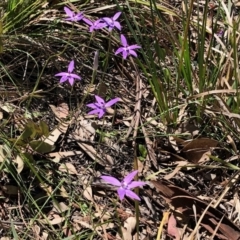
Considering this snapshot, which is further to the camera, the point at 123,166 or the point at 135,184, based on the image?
the point at 123,166

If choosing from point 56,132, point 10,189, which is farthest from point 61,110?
point 10,189

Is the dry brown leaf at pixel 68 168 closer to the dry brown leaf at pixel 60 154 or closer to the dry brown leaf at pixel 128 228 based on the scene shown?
the dry brown leaf at pixel 60 154

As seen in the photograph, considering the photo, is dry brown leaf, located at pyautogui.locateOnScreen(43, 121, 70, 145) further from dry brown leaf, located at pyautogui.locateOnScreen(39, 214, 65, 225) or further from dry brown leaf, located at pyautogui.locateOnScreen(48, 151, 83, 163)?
dry brown leaf, located at pyautogui.locateOnScreen(39, 214, 65, 225)

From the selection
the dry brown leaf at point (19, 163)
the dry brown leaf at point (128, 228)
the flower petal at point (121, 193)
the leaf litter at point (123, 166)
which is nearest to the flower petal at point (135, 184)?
the flower petal at point (121, 193)

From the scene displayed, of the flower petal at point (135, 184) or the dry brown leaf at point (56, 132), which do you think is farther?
the dry brown leaf at point (56, 132)

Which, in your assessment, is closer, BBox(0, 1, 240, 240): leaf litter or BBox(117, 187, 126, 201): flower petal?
BBox(117, 187, 126, 201): flower petal

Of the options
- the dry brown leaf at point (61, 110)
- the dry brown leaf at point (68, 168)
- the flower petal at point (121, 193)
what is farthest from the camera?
the dry brown leaf at point (61, 110)

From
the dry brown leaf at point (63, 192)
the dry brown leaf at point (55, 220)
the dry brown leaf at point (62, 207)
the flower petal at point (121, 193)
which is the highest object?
the flower petal at point (121, 193)

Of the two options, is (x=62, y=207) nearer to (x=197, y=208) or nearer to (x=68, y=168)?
(x=68, y=168)

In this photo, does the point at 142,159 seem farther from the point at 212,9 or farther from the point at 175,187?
the point at 212,9

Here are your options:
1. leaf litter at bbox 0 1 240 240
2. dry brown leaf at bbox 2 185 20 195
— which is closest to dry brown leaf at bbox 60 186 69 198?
leaf litter at bbox 0 1 240 240

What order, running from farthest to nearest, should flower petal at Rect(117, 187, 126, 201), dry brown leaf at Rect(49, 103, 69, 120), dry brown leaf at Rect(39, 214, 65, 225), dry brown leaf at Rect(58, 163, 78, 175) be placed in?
dry brown leaf at Rect(49, 103, 69, 120) → dry brown leaf at Rect(58, 163, 78, 175) → dry brown leaf at Rect(39, 214, 65, 225) → flower petal at Rect(117, 187, 126, 201)

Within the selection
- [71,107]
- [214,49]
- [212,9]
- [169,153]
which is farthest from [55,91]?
[212,9]
